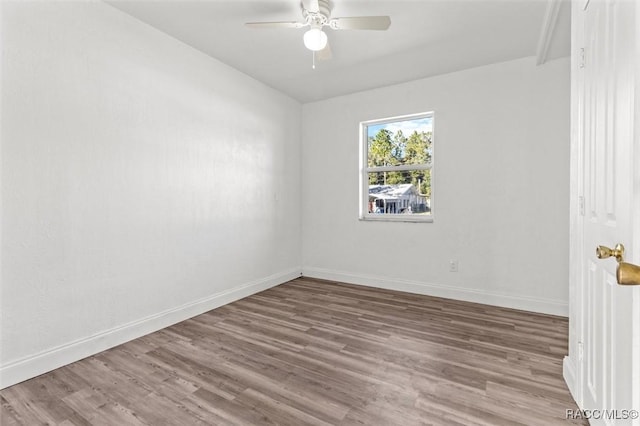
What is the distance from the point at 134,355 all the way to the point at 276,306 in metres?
1.40

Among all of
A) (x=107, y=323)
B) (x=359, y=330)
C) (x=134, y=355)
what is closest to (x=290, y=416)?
(x=359, y=330)

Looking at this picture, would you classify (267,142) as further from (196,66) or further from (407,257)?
(407,257)

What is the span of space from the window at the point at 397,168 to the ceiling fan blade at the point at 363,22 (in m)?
1.81

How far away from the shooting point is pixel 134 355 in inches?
89.2

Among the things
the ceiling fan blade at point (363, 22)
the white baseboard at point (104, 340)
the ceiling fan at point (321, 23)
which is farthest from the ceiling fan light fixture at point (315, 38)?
the white baseboard at point (104, 340)

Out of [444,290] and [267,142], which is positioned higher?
[267,142]

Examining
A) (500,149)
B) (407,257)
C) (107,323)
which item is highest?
(500,149)

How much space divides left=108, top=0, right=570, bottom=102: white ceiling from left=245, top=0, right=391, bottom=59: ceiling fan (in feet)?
0.50

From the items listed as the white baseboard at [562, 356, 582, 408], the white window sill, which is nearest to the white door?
the white baseboard at [562, 356, 582, 408]

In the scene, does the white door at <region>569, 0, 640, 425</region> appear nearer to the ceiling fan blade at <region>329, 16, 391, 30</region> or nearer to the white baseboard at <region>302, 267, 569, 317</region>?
the ceiling fan blade at <region>329, 16, 391, 30</region>

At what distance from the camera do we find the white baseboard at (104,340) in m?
1.92

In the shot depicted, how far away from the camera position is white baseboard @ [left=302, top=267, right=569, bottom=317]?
3088 mm

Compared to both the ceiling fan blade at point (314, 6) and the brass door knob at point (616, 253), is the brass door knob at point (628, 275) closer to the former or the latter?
the brass door knob at point (616, 253)

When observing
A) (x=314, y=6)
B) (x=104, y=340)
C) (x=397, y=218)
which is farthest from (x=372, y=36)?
(x=104, y=340)
